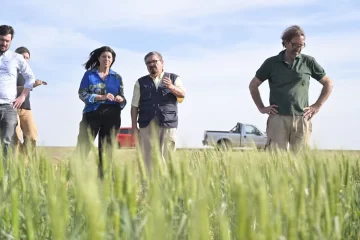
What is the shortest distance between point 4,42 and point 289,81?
8.67ft

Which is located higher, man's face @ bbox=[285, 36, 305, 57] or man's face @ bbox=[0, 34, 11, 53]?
man's face @ bbox=[0, 34, 11, 53]

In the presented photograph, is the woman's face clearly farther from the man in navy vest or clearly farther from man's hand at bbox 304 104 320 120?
man's hand at bbox 304 104 320 120

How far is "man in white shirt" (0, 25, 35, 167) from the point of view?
4582mm

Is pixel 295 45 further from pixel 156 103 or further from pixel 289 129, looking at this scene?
pixel 156 103

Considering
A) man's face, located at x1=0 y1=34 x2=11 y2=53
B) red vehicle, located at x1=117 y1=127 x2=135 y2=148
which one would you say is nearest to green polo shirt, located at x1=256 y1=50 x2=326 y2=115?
man's face, located at x1=0 y1=34 x2=11 y2=53

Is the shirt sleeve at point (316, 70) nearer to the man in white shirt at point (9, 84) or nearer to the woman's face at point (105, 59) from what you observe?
the woman's face at point (105, 59)

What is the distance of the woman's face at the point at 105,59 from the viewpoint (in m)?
5.09

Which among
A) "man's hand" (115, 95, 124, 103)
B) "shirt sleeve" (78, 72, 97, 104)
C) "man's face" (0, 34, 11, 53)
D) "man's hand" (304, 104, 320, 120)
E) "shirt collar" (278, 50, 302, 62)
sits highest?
"man's face" (0, 34, 11, 53)

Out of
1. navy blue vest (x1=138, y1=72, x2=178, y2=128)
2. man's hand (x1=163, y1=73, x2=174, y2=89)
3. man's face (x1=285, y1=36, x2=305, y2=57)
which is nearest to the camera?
man's face (x1=285, y1=36, x2=305, y2=57)

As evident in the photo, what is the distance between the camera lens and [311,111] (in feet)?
14.6

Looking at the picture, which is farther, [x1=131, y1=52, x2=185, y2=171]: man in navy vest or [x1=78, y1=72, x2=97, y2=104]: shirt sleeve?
[x1=78, y1=72, x2=97, y2=104]: shirt sleeve

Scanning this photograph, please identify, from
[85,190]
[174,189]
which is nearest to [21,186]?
[174,189]

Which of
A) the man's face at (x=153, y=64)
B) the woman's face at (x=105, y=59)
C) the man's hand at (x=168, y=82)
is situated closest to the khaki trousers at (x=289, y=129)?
the man's hand at (x=168, y=82)

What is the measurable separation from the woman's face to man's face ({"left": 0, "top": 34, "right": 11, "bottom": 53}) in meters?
0.89
